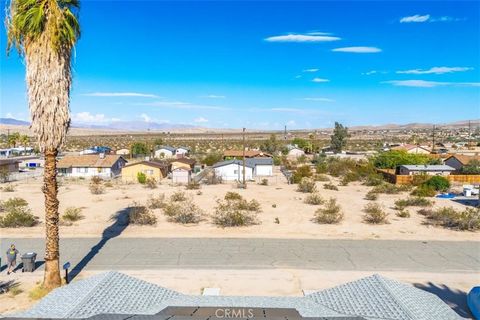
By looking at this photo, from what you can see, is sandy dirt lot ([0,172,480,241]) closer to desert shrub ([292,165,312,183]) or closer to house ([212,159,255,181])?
desert shrub ([292,165,312,183])

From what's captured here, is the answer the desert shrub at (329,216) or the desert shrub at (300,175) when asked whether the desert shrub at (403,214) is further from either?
the desert shrub at (300,175)

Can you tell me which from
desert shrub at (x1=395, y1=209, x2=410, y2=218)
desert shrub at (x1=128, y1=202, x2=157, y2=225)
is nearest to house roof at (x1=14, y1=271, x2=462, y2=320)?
desert shrub at (x1=128, y1=202, x2=157, y2=225)

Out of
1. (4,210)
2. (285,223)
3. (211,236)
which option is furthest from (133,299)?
(4,210)

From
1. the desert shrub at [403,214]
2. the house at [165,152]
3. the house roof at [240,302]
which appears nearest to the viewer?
the house roof at [240,302]

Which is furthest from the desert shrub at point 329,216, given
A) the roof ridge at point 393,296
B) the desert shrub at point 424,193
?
the roof ridge at point 393,296

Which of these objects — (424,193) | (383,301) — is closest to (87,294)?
(383,301)
